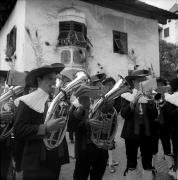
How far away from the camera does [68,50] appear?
14609 millimetres

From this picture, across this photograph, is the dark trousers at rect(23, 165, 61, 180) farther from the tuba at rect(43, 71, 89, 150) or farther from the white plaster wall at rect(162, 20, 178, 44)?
the white plaster wall at rect(162, 20, 178, 44)

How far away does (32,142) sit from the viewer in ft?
10.2

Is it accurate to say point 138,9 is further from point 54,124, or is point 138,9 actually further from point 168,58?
point 54,124

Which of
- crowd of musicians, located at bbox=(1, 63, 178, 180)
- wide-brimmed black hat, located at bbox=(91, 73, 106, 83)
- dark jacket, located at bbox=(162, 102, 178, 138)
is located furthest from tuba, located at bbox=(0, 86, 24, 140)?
dark jacket, located at bbox=(162, 102, 178, 138)

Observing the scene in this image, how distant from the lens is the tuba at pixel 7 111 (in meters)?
3.75

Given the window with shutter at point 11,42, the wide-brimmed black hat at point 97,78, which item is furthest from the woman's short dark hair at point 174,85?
the window with shutter at point 11,42

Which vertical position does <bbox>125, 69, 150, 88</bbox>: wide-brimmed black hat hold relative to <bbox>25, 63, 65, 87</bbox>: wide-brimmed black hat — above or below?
above

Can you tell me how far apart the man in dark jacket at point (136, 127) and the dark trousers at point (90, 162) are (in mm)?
1020

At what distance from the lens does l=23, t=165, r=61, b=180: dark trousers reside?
121 inches

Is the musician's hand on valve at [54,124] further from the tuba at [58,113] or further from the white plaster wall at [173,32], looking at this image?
the white plaster wall at [173,32]

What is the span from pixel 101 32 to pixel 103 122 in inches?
505

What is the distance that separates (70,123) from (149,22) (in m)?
15.7

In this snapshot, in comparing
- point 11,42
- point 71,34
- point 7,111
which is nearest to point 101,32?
point 71,34

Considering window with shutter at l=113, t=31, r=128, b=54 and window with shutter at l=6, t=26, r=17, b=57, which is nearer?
window with shutter at l=6, t=26, r=17, b=57
